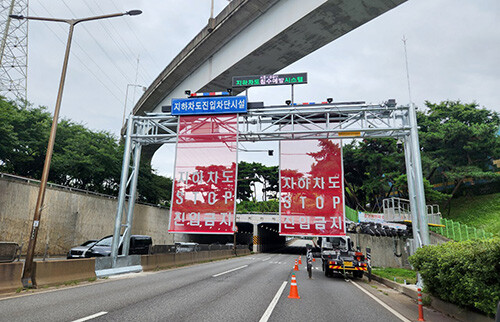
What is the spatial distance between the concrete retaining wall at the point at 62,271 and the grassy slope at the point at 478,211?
3596 centimetres

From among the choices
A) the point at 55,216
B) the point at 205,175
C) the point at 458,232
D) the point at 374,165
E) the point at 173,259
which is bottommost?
the point at 173,259

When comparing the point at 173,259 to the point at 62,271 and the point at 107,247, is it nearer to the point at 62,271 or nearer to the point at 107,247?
the point at 107,247

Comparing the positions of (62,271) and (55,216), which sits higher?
(55,216)

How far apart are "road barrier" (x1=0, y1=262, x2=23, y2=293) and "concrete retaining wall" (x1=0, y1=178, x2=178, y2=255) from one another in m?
15.5

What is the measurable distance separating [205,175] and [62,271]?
6534 mm

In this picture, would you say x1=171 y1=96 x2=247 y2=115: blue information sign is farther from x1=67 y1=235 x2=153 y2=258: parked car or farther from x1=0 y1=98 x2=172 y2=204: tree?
x1=0 y1=98 x2=172 y2=204: tree

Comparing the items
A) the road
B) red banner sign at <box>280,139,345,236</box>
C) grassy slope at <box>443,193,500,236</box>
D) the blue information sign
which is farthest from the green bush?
grassy slope at <box>443,193,500,236</box>

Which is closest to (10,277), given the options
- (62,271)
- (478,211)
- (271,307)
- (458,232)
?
(62,271)

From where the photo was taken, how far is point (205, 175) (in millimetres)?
14328

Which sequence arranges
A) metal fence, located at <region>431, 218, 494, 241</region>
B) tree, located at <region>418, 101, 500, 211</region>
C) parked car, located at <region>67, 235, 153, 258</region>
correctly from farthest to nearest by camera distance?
tree, located at <region>418, 101, 500, 211</region>
metal fence, located at <region>431, 218, 494, 241</region>
parked car, located at <region>67, 235, 153, 258</region>

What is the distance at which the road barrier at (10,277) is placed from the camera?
8.88m

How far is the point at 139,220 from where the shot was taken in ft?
122

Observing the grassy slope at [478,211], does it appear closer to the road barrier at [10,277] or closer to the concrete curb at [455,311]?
the concrete curb at [455,311]

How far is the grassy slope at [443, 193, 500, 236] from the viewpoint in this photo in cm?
3391
